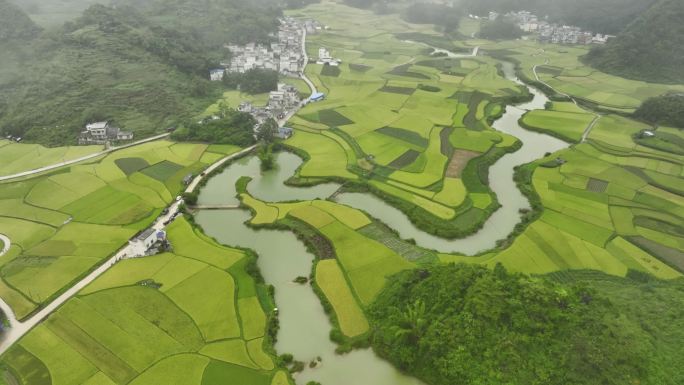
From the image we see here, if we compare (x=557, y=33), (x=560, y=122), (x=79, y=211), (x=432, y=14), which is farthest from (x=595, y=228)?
(x=432, y=14)

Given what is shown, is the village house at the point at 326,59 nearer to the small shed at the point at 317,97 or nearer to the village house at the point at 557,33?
the small shed at the point at 317,97

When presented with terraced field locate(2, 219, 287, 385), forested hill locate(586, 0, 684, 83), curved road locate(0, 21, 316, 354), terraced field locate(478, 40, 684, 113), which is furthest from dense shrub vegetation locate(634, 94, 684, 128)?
terraced field locate(2, 219, 287, 385)

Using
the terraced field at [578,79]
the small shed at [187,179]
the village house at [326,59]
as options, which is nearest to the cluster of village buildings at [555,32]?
the terraced field at [578,79]

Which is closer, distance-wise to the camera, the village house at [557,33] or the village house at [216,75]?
the village house at [216,75]

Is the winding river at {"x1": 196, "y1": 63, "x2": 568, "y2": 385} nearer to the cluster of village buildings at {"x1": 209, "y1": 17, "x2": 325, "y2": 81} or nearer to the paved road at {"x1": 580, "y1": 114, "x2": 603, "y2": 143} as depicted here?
Result: the paved road at {"x1": 580, "y1": 114, "x2": 603, "y2": 143}

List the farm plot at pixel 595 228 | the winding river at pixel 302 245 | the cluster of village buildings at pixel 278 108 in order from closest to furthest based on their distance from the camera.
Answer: the winding river at pixel 302 245 < the farm plot at pixel 595 228 < the cluster of village buildings at pixel 278 108

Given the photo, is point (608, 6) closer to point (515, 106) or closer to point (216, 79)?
point (515, 106)
